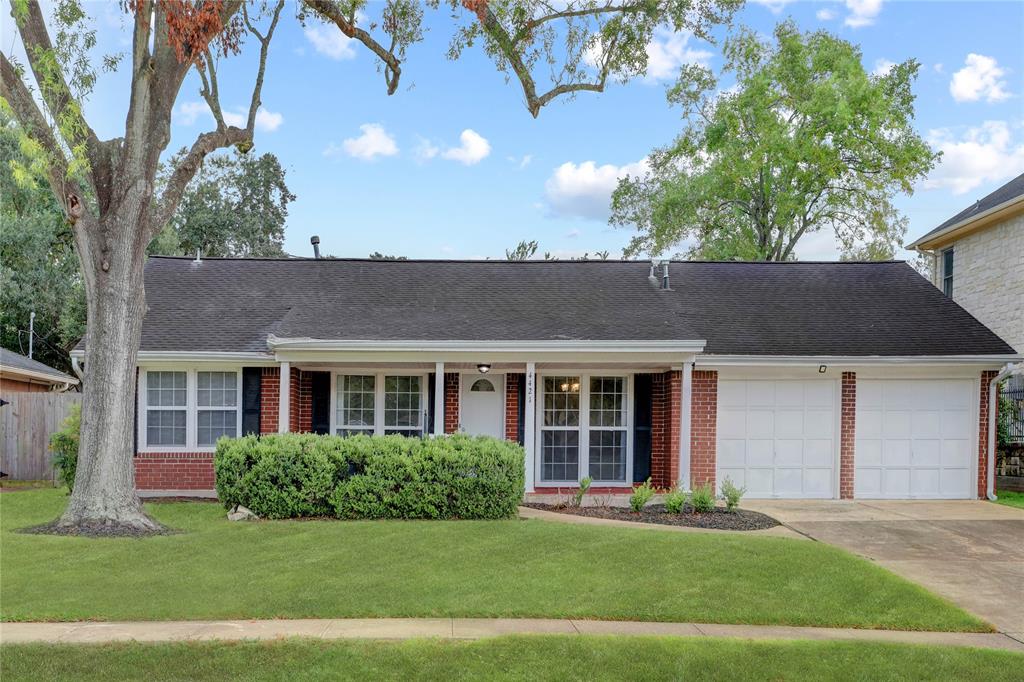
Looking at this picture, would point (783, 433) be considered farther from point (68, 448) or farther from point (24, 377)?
point (24, 377)

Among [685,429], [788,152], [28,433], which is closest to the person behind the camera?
[685,429]

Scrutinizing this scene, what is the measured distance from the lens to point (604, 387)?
14305 millimetres

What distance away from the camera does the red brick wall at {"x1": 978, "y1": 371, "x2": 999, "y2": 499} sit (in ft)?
45.4

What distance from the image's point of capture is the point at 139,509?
9.95 m

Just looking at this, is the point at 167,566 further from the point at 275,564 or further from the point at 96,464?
the point at 96,464

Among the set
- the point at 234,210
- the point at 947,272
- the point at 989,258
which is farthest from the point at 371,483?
the point at 234,210

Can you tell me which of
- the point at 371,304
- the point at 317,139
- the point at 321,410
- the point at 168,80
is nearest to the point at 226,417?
the point at 321,410

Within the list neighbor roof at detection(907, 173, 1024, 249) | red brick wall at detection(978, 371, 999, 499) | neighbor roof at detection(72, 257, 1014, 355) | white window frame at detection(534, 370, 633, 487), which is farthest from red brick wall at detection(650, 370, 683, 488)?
neighbor roof at detection(907, 173, 1024, 249)

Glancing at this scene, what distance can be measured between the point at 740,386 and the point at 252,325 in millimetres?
8680

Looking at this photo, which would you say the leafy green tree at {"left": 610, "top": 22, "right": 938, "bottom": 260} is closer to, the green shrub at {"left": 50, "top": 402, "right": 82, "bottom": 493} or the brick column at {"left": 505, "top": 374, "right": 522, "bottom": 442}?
the brick column at {"left": 505, "top": 374, "right": 522, "bottom": 442}

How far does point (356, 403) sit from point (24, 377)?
10.7m

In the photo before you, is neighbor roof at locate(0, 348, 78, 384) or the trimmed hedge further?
neighbor roof at locate(0, 348, 78, 384)

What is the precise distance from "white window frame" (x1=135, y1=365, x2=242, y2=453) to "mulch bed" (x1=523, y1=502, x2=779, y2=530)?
5.65m

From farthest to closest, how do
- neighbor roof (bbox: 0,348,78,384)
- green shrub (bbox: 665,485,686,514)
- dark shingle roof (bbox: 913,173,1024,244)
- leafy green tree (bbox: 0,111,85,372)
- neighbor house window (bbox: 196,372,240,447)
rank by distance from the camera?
leafy green tree (bbox: 0,111,85,372) → neighbor roof (bbox: 0,348,78,384) → dark shingle roof (bbox: 913,173,1024,244) → neighbor house window (bbox: 196,372,240,447) → green shrub (bbox: 665,485,686,514)
